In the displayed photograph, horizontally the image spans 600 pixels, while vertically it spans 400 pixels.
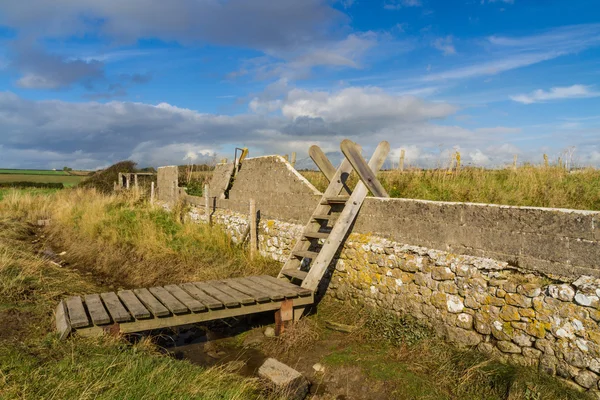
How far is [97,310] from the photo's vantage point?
504cm

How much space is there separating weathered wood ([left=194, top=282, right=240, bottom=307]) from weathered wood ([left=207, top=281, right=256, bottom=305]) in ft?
0.19

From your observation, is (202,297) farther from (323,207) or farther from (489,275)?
(489,275)

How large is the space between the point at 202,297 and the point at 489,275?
3.47 m

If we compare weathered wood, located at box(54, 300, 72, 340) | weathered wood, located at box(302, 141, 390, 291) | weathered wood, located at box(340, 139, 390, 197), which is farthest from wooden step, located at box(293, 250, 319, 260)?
weathered wood, located at box(54, 300, 72, 340)

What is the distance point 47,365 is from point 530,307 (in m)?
4.51

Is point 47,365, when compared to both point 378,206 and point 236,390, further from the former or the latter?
point 378,206

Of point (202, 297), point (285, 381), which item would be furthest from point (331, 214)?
point (285, 381)

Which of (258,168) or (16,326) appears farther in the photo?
(258,168)

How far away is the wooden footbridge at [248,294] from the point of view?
16.1ft

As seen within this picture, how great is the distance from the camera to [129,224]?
12.0 meters

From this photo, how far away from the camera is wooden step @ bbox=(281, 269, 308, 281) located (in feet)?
20.7

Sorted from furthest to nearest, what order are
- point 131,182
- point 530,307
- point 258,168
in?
point 131,182 → point 258,168 → point 530,307

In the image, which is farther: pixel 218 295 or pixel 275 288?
pixel 275 288

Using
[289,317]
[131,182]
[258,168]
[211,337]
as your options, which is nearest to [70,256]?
[258,168]
